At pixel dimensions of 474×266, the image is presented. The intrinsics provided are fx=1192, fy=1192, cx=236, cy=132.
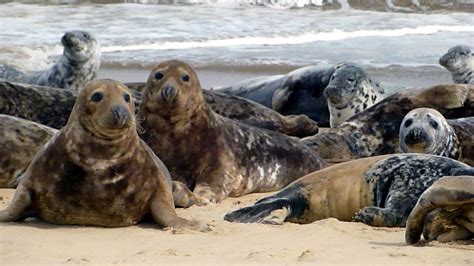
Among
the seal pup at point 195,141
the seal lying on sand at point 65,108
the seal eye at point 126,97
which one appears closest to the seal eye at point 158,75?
the seal pup at point 195,141

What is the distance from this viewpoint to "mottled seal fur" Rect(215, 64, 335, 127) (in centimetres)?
1047

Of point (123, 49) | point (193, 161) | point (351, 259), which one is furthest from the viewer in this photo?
point (123, 49)

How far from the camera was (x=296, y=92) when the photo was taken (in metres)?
10.6

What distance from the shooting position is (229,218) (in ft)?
18.9

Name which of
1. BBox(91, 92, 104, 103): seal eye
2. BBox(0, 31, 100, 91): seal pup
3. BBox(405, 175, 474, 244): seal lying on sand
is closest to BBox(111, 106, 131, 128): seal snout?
BBox(91, 92, 104, 103): seal eye

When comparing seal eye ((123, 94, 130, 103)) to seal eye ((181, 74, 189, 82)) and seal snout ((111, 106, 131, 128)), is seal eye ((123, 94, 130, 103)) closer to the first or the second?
seal snout ((111, 106, 131, 128))

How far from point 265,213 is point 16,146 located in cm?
203

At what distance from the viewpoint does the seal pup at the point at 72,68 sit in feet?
35.1

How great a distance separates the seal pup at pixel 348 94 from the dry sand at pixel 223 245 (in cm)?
405

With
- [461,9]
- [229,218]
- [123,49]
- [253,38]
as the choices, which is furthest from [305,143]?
[461,9]

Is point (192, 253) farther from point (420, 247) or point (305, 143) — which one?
point (305, 143)

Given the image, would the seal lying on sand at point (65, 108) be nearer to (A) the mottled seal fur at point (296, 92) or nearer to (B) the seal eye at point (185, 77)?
(A) the mottled seal fur at point (296, 92)

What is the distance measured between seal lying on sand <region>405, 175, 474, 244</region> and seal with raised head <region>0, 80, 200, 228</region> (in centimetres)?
116

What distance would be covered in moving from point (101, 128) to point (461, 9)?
17.9 meters
